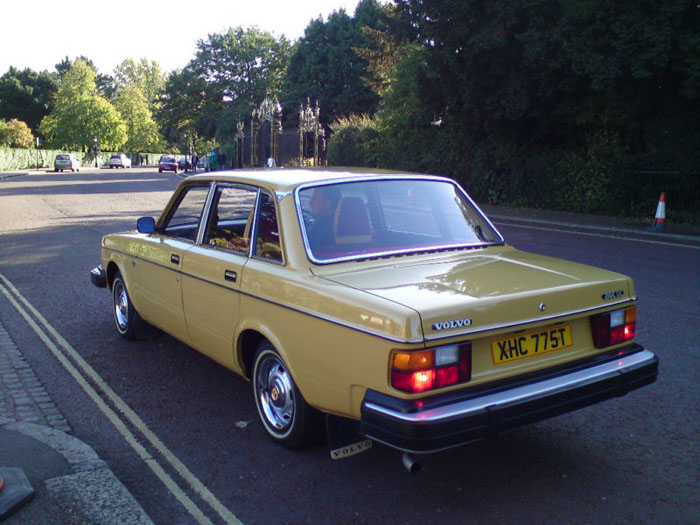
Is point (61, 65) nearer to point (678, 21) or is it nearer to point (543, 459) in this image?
point (678, 21)

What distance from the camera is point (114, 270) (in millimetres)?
6590

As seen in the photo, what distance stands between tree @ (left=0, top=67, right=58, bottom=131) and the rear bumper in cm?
10630

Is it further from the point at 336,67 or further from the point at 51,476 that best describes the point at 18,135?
the point at 51,476

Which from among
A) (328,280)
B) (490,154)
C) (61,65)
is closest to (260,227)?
(328,280)

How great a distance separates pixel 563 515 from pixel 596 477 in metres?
0.50

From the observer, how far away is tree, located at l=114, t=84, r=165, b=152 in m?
105

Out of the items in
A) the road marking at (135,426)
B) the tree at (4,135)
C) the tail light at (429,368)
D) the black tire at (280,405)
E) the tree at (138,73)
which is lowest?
the road marking at (135,426)

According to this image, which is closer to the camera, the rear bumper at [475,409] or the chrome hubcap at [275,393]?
the rear bumper at [475,409]

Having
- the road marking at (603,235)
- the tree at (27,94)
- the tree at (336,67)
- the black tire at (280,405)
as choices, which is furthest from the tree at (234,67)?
the black tire at (280,405)

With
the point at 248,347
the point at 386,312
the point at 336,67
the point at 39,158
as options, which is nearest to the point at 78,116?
the point at 39,158

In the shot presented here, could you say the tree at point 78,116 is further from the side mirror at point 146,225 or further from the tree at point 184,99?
the side mirror at point 146,225

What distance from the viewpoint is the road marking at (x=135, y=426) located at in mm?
3402

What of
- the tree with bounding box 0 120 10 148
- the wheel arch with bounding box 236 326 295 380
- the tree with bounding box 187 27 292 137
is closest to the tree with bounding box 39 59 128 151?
the tree with bounding box 0 120 10 148

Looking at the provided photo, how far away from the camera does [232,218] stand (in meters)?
4.62
